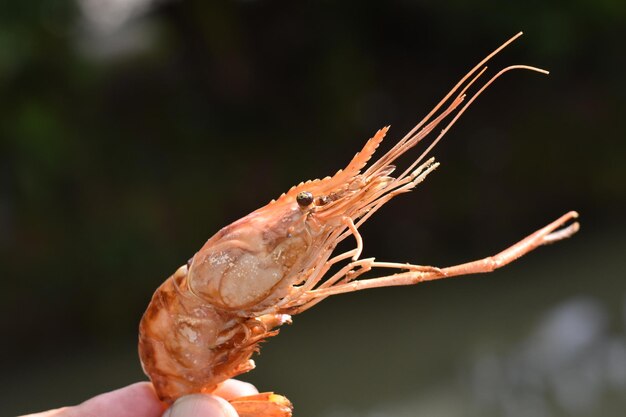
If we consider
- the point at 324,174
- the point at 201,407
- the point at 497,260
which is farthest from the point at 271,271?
the point at 324,174

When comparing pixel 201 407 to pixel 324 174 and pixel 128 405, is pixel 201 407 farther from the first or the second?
pixel 324 174

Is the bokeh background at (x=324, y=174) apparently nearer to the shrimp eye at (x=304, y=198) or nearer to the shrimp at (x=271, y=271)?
the shrimp at (x=271, y=271)

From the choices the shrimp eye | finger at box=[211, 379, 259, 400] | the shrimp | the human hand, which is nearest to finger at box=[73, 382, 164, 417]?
the human hand

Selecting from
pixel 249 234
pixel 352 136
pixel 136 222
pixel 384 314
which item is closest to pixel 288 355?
pixel 384 314

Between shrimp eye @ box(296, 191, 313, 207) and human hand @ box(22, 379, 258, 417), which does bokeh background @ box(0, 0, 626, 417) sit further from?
shrimp eye @ box(296, 191, 313, 207)

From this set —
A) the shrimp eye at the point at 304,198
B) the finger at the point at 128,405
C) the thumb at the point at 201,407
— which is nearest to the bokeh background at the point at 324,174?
the finger at the point at 128,405

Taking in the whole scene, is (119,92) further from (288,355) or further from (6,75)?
(288,355)
